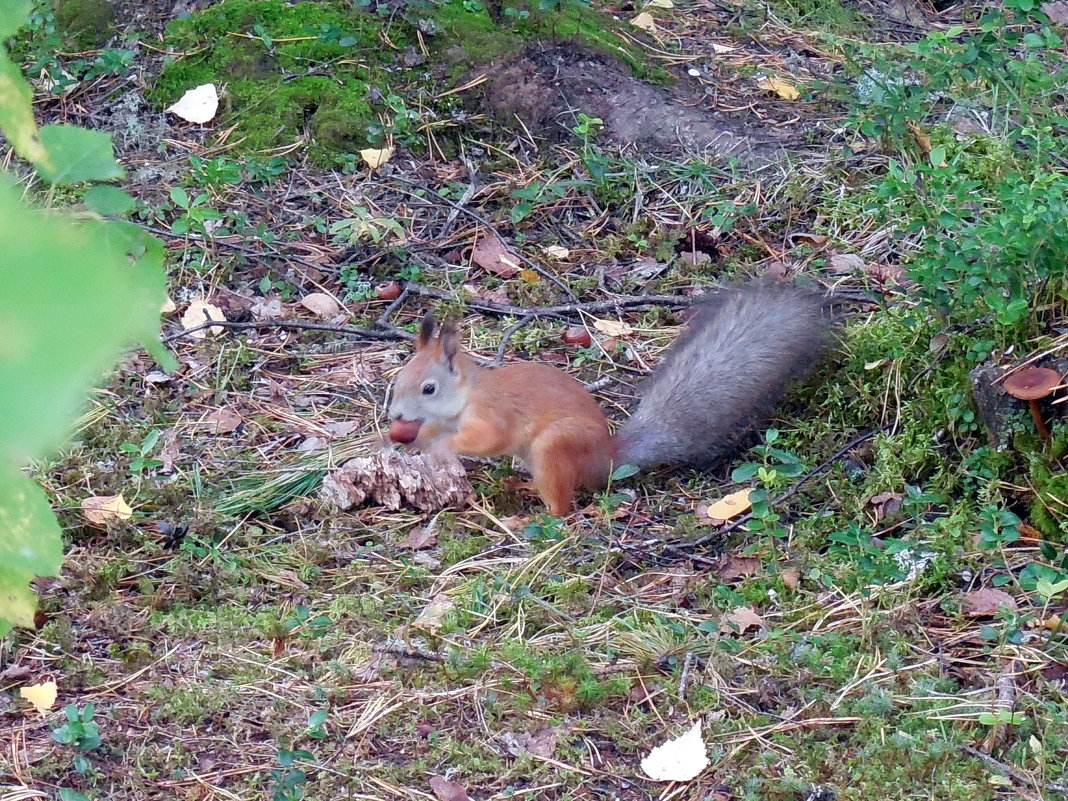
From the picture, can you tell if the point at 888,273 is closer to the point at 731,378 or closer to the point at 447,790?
the point at 731,378

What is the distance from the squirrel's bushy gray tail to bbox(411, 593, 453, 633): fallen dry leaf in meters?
0.70

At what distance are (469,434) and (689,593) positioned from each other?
0.92m

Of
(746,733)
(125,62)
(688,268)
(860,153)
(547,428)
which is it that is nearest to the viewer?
(746,733)

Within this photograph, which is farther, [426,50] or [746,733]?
[426,50]

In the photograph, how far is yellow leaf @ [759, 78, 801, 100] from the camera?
4691 mm

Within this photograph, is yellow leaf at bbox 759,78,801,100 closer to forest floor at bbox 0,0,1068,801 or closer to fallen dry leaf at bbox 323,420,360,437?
forest floor at bbox 0,0,1068,801

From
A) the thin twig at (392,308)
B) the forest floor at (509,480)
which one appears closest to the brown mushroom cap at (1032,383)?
the forest floor at (509,480)

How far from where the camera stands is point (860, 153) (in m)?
4.21

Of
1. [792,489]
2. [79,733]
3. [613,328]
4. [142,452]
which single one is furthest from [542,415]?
[79,733]

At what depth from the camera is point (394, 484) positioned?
2.96 meters

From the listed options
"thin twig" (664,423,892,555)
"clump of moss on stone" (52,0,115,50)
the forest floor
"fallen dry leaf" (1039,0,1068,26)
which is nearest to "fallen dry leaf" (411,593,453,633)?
the forest floor

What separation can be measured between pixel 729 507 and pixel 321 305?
5.50 ft

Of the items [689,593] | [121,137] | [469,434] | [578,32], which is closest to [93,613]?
[469,434]

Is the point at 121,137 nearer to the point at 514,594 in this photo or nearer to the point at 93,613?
the point at 93,613
